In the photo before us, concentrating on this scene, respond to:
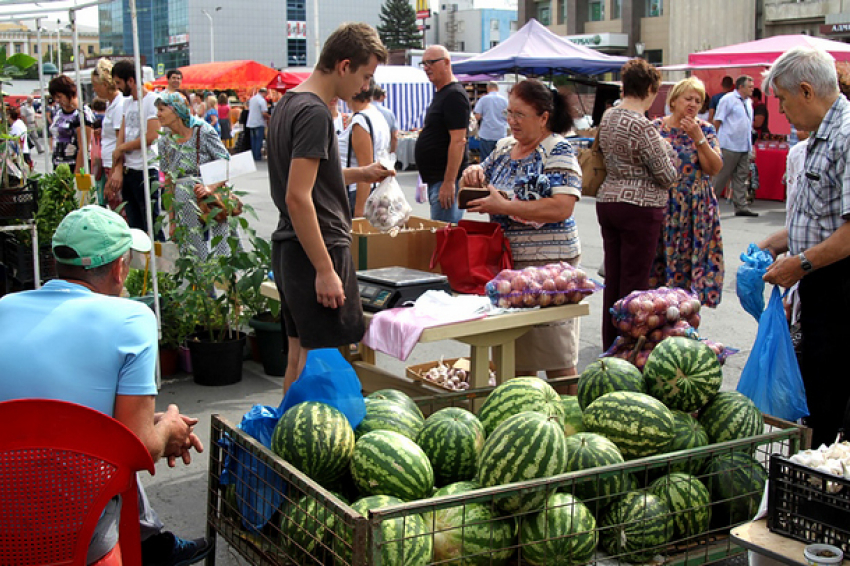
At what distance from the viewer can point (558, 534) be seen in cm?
267

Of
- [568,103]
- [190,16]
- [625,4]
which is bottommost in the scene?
[568,103]

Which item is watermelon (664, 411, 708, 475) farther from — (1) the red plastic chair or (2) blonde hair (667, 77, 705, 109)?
(2) blonde hair (667, 77, 705, 109)

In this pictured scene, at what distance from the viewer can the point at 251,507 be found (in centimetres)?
291

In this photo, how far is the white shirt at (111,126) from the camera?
864 centimetres

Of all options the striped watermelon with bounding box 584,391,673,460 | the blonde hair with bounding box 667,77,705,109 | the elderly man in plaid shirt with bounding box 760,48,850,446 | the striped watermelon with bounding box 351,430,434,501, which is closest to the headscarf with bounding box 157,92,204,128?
the blonde hair with bounding box 667,77,705,109

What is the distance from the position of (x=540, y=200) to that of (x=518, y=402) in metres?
1.56

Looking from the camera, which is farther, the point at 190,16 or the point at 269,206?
the point at 190,16

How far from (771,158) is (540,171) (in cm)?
1221

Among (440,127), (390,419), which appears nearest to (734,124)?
(440,127)

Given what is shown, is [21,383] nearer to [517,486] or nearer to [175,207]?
[517,486]

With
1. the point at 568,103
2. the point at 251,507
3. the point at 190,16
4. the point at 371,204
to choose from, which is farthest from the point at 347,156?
the point at 190,16

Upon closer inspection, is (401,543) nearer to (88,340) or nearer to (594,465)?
(594,465)

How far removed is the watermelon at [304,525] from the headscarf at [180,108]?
475cm

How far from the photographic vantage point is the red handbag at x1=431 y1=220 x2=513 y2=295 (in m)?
4.54
